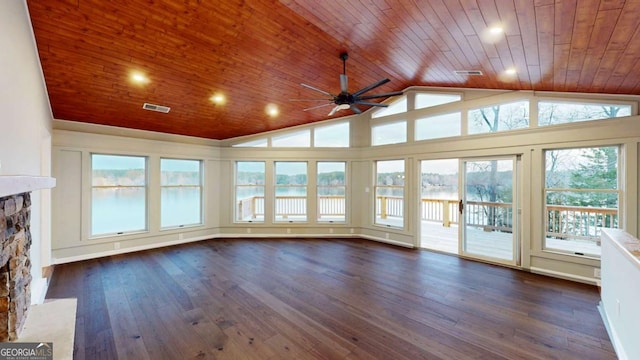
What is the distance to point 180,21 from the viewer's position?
2.68 metres

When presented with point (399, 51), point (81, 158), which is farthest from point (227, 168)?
point (399, 51)

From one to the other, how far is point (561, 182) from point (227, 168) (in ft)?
22.5

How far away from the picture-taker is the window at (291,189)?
695 centimetres

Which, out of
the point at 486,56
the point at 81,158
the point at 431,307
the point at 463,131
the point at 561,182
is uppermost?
the point at 486,56

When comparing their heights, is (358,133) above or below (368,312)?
above

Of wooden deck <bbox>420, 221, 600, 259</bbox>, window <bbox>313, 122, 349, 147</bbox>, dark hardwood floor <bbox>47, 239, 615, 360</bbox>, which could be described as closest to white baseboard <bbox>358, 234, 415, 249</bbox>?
wooden deck <bbox>420, 221, 600, 259</bbox>

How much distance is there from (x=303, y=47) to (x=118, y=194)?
4.99m

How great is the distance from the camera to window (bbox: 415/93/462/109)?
5359 mm

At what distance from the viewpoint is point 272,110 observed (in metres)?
5.48

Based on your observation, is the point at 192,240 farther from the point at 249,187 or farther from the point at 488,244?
the point at 488,244

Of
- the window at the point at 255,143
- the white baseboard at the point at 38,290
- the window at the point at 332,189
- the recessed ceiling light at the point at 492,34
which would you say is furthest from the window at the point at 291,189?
the recessed ceiling light at the point at 492,34

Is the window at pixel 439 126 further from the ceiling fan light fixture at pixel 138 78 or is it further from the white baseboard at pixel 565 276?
the ceiling fan light fixture at pixel 138 78

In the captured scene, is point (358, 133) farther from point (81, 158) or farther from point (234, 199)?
point (81, 158)

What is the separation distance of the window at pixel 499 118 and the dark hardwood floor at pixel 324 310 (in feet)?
8.16
